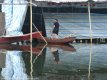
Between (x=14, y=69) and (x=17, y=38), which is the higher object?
(x=14, y=69)

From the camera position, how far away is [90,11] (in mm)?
29578

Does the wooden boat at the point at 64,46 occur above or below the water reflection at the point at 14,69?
below

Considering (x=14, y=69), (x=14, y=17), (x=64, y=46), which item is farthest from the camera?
(x=14, y=17)

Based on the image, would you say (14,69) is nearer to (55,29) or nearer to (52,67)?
(52,67)

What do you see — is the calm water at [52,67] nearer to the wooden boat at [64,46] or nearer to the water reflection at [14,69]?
the water reflection at [14,69]

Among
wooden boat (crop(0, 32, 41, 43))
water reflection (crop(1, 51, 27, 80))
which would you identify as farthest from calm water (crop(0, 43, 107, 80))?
wooden boat (crop(0, 32, 41, 43))

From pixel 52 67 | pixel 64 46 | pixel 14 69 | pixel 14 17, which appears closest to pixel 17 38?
pixel 14 17

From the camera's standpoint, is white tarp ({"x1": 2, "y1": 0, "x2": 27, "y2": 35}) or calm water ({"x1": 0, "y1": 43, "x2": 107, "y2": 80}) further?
white tarp ({"x1": 2, "y1": 0, "x2": 27, "y2": 35})

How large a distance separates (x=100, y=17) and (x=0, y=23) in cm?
690

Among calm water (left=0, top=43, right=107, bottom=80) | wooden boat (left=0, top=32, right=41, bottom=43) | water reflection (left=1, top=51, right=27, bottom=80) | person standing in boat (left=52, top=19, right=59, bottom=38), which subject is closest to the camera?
water reflection (left=1, top=51, right=27, bottom=80)

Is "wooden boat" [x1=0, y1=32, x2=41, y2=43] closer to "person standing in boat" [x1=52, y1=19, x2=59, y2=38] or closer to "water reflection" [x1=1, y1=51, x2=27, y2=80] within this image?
"person standing in boat" [x1=52, y1=19, x2=59, y2=38]

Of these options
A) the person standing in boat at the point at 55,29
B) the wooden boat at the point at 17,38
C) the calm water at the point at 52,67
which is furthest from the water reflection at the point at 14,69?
the person standing in boat at the point at 55,29

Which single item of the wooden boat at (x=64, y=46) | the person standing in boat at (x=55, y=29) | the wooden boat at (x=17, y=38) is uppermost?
the person standing in boat at (x=55, y=29)

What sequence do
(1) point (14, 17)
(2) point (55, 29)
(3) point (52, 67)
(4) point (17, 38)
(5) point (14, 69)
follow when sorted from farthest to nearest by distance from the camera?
(1) point (14, 17) < (2) point (55, 29) < (4) point (17, 38) < (3) point (52, 67) < (5) point (14, 69)
